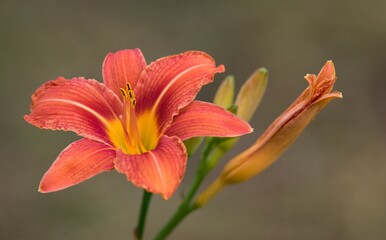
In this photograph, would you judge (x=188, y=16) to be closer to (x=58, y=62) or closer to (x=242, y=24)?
(x=242, y=24)

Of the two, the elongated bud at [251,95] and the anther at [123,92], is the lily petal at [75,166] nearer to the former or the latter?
the anther at [123,92]

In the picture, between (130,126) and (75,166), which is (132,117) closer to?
(130,126)

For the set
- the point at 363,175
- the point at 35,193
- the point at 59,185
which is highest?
the point at 59,185

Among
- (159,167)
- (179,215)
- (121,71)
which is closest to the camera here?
(159,167)

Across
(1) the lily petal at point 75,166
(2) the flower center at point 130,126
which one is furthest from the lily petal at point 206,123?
(1) the lily petal at point 75,166

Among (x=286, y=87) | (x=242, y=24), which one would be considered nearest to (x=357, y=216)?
(x=286, y=87)

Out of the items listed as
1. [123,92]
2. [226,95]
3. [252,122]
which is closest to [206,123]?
[123,92]
